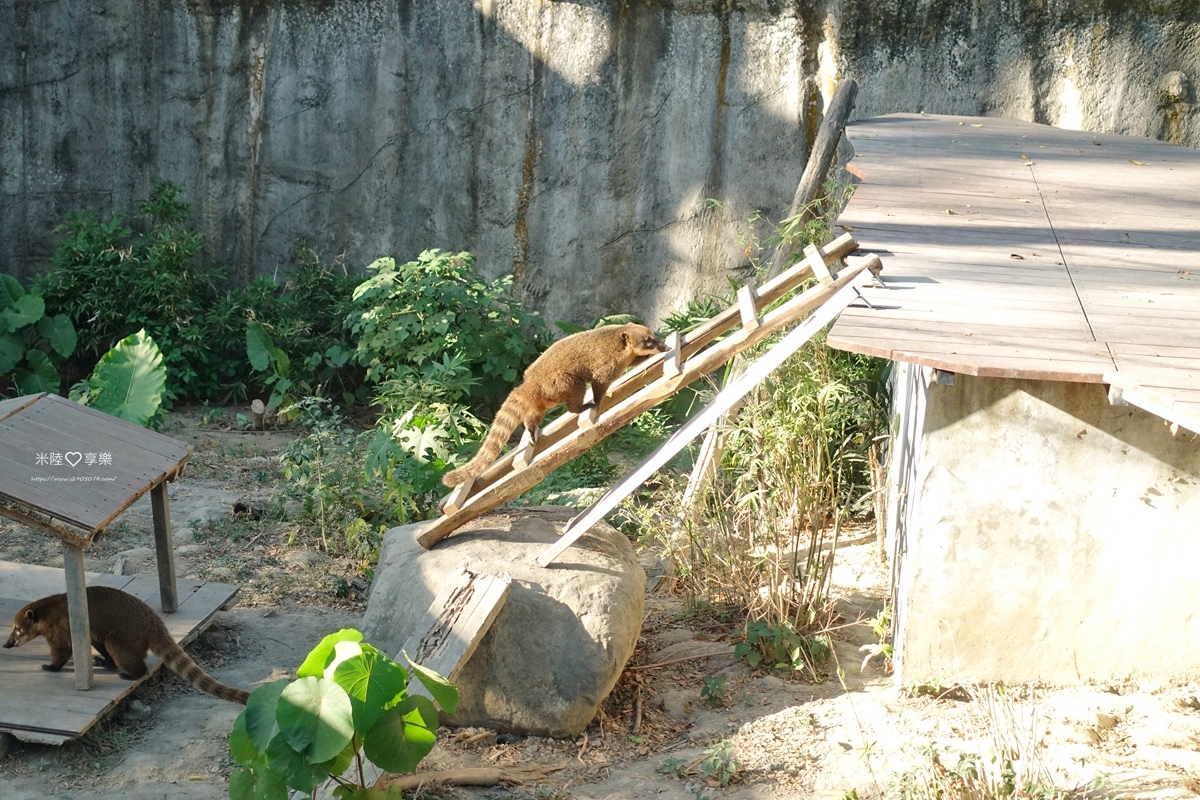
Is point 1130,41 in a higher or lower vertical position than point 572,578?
higher

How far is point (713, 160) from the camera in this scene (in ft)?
35.7

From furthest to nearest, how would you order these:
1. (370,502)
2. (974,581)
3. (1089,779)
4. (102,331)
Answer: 1. (102,331)
2. (370,502)
3. (974,581)
4. (1089,779)

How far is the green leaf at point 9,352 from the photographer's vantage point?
10266 mm

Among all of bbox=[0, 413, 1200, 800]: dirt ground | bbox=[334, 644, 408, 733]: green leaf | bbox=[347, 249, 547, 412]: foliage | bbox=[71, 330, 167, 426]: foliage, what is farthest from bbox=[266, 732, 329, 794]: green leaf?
bbox=[71, 330, 167, 426]: foliage

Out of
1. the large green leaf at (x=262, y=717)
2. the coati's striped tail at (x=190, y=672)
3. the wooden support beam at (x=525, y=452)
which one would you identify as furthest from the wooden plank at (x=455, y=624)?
the coati's striped tail at (x=190, y=672)

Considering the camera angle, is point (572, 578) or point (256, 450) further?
point (256, 450)

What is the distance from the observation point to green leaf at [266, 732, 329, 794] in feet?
13.4

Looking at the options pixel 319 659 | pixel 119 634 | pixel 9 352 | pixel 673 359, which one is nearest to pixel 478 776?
pixel 319 659

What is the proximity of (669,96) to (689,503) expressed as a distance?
17.0ft

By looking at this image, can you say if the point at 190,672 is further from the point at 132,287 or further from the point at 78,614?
the point at 132,287

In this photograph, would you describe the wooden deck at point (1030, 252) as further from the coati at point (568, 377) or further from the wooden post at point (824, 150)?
the coati at point (568, 377)

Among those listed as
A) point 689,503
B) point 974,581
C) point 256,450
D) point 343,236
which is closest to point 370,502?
point 256,450

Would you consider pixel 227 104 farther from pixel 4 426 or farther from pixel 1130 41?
pixel 1130 41

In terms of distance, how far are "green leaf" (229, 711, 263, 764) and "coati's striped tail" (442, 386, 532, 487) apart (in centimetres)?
198
